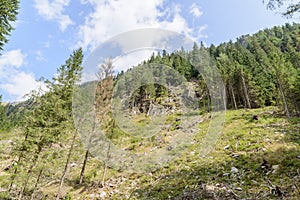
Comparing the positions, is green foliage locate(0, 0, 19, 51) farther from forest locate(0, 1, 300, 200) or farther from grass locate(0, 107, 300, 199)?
grass locate(0, 107, 300, 199)

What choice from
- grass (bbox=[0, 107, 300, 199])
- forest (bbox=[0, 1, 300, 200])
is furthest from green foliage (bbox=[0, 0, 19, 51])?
grass (bbox=[0, 107, 300, 199])

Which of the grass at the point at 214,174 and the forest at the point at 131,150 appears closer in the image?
the grass at the point at 214,174

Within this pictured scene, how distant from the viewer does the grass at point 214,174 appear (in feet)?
30.6

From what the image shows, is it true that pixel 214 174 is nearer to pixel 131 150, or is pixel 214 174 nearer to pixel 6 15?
pixel 131 150

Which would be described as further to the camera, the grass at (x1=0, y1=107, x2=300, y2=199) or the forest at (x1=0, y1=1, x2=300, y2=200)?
the forest at (x1=0, y1=1, x2=300, y2=200)

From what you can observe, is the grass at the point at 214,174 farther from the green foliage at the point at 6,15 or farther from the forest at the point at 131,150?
the green foliage at the point at 6,15

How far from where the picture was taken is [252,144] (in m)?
16.8

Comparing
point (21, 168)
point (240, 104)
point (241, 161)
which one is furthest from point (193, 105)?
point (240, 104)

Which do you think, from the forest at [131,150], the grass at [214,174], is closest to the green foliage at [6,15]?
the forest at [131,150]

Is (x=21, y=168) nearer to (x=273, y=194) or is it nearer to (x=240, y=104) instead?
(x=273, y=194)

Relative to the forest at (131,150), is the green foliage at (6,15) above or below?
above

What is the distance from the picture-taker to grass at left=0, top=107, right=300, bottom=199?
9.34 meters

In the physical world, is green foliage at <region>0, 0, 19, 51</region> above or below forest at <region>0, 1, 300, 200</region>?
above

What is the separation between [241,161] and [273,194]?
6.75 meters
